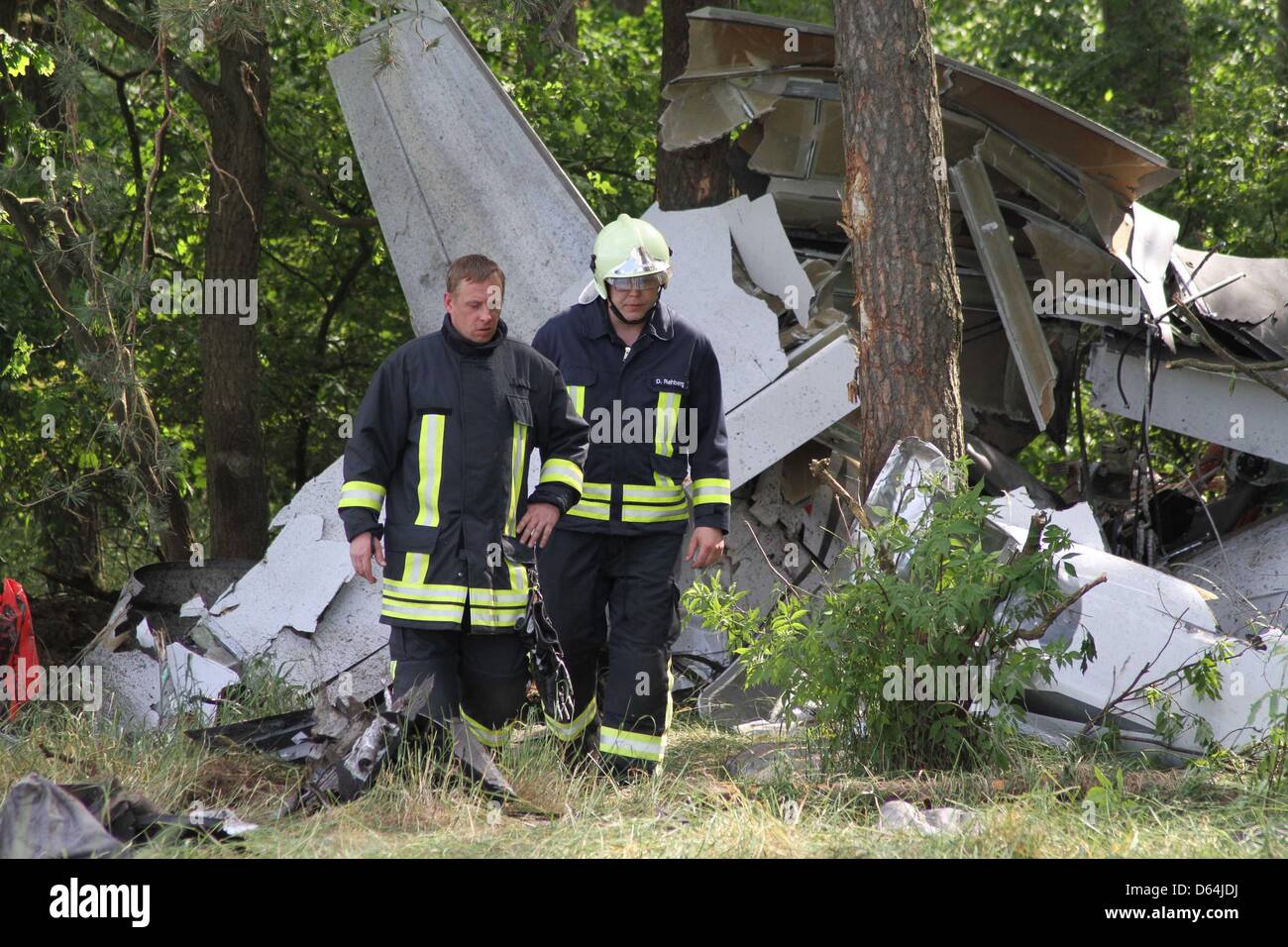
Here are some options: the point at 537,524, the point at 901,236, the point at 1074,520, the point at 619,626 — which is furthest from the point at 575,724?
the point at 1074,520

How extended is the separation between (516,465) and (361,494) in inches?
20.3

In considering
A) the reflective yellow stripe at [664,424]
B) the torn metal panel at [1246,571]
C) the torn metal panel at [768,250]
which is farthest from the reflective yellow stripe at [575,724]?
the torn metal panel at [1246,571]

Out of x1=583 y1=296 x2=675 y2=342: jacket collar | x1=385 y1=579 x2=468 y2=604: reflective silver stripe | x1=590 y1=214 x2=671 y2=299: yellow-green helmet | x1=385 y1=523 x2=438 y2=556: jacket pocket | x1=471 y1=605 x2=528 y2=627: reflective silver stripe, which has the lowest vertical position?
x1=471 y1=605 x2=528 y2=627: reflective silver stripe

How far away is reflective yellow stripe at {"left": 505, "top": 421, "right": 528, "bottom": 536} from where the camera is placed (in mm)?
4348

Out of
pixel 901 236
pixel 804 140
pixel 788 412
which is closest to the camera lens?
pixel 901 236

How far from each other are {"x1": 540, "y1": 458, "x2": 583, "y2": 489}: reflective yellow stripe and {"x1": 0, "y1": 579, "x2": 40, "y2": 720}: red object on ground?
245 centimetres

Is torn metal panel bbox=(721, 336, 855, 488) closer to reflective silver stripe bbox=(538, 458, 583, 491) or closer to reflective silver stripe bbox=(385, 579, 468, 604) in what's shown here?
reflective silver stripe bbox=(538, 458, 583, 491)

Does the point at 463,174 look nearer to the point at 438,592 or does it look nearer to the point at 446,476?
the point at 446,476

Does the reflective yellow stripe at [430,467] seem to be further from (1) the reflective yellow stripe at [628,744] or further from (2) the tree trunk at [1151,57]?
(2) the tree trunk at [1151,57]

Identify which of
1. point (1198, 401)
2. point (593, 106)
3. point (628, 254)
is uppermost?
point (593, 106)

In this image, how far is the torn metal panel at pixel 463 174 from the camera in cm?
632

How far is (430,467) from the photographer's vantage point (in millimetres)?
4250

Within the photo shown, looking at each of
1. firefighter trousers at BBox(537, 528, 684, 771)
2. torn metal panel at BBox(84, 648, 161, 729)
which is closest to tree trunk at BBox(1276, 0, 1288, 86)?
firefighter trousers at BBox(537, 528, 684, 771)
